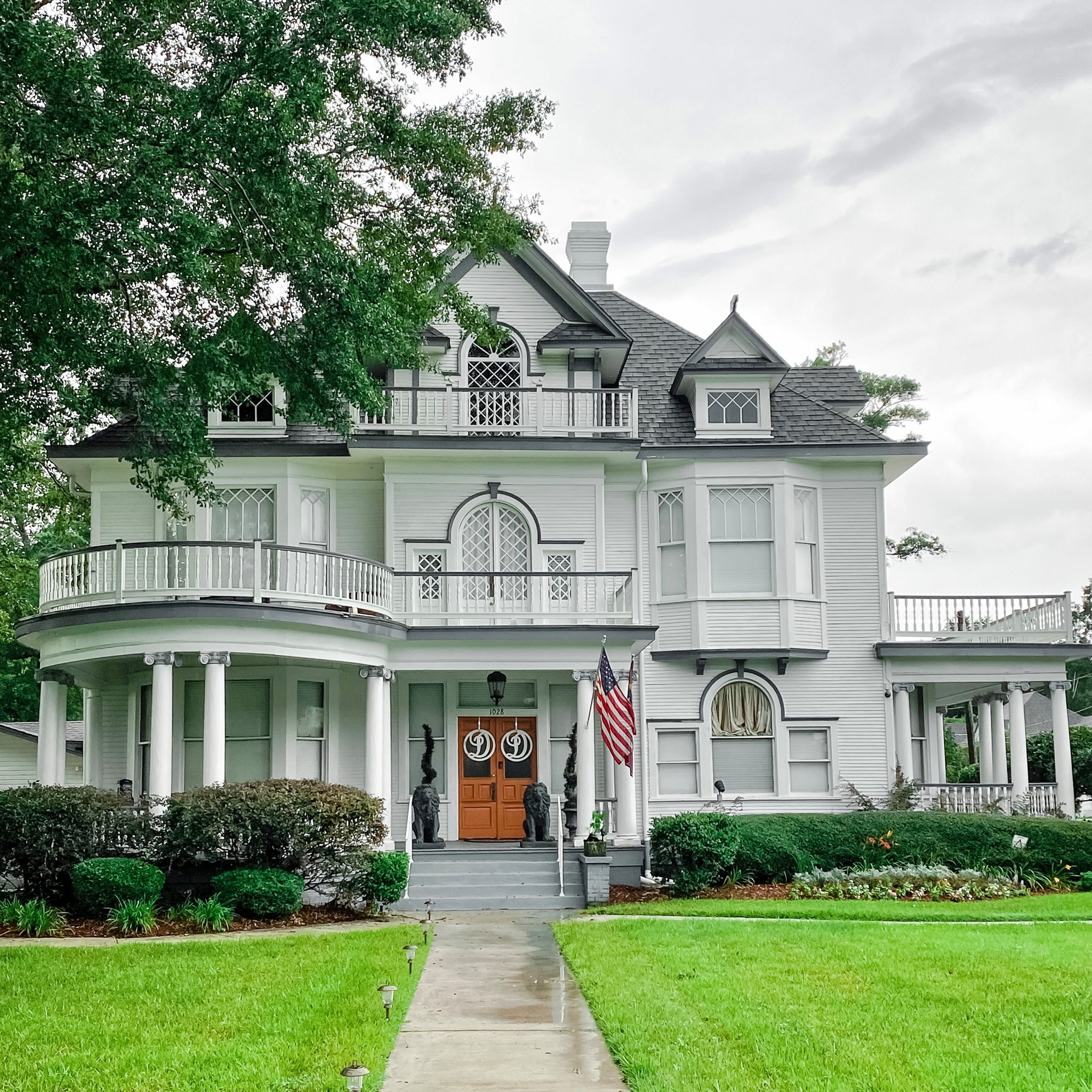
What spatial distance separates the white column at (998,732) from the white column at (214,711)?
15257 mm

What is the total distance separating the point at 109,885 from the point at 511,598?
8.15 m

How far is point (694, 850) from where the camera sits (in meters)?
19.3

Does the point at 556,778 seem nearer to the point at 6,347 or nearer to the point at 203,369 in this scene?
the point at 203,369

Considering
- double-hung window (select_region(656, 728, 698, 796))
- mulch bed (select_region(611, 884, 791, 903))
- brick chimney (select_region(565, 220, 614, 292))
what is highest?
brick chimney (select_region(565, 220, 614, 292))

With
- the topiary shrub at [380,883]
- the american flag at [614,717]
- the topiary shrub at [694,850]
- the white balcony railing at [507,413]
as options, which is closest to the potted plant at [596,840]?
the topiary shrub at [694,850]

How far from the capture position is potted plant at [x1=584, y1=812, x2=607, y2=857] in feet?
63.5

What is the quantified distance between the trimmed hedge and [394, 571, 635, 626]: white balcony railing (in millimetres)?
4010

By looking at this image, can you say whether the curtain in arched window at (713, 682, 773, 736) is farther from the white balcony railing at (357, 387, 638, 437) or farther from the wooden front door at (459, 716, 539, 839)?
the white balcony railing at (357, 387, 638, 437)

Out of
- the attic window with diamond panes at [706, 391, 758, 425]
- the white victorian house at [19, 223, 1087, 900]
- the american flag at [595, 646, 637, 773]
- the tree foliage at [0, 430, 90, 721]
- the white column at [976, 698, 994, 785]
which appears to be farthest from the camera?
the white column at [976, 698, 994, 785]

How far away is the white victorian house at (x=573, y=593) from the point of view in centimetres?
2195

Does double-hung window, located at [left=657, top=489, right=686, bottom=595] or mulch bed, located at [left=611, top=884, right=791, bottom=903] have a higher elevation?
double-hung window, located at [left=657, top=489, right=686, bottom=595]

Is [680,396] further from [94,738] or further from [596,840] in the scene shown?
[94,738]

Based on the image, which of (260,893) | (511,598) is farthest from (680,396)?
(260,893)

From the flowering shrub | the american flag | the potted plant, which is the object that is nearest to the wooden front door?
the potted plant
